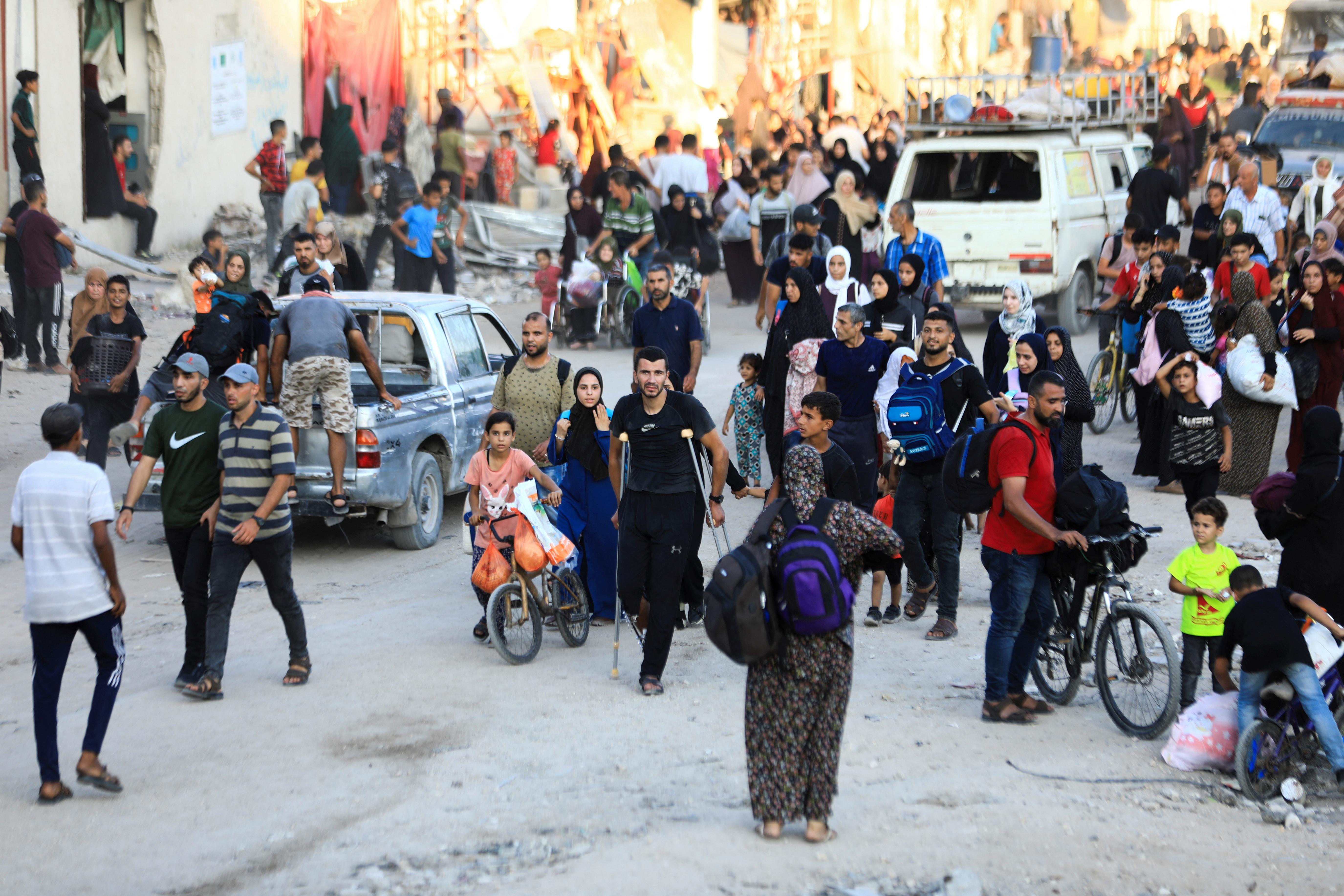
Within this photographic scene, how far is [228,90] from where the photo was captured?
21141mm

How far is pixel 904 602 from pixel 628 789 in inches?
136

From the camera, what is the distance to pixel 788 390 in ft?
32.9

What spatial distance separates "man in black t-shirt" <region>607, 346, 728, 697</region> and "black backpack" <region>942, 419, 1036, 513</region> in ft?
3.61

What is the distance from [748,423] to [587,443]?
3.13m

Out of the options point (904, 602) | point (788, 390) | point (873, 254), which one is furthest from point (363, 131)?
point (904, 602)

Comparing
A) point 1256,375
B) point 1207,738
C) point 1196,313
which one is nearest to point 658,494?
point 1207,738

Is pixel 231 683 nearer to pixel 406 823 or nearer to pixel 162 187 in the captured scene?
pixel 406 823

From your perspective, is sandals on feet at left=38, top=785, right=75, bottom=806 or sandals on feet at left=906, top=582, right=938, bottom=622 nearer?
sandals on feet at left=38, top=785, right=75, bottom=806

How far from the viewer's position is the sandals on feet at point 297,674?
7.37 metres

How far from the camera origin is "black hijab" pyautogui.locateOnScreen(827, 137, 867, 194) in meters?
20.7

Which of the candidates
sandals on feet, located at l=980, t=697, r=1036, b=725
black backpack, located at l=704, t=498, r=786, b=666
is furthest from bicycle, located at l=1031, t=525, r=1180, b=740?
black backpack, located at l=704, t=498, r=786, b=666

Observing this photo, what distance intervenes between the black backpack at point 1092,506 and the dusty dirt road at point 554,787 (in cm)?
97

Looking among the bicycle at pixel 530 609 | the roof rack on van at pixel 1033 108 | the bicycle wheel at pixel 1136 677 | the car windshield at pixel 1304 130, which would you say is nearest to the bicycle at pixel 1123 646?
the bicycle wheel at pixel 1136 677

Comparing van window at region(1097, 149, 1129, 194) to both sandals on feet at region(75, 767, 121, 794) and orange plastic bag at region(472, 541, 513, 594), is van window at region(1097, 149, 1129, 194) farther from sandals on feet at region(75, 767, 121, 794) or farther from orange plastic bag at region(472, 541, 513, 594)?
sandals on feet at region(75, 767, 121, 794)
